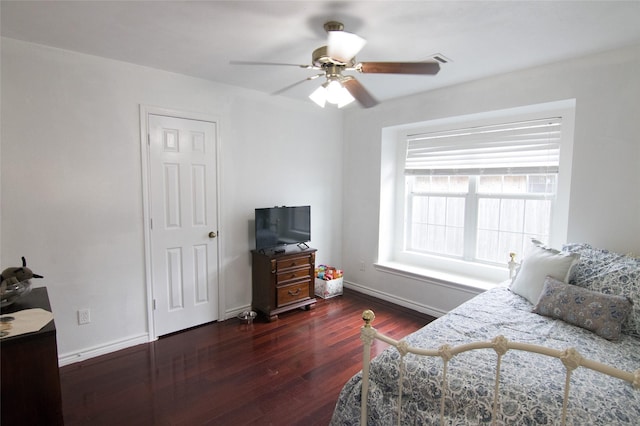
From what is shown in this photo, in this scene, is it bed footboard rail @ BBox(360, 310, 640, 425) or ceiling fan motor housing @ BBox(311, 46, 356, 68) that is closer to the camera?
bed footboard rail @ BBox(360, 310, 640, 425)

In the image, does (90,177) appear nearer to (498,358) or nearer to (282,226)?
(282,226)

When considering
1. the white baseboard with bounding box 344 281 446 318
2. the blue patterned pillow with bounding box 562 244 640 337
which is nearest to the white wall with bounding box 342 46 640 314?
the white baseboard with bounding box 344 281 446 318

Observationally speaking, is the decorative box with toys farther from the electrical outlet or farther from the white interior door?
the electrical outlet

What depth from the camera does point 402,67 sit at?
186 cm

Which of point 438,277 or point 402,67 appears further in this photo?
point 438,277

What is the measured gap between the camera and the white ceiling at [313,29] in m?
1.82

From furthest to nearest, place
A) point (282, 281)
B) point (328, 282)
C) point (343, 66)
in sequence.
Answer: point (328, 282), point (282, 281), point (343, 66)

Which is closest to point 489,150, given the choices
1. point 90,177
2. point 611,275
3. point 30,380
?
point 611,275

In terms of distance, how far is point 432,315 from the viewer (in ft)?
11.6

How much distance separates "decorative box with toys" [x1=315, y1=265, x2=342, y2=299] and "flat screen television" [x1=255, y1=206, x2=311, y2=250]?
54 centimetres

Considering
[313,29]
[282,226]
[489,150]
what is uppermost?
[313,29]

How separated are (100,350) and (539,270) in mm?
3574

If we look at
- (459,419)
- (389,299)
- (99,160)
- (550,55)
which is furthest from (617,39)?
(99,160)

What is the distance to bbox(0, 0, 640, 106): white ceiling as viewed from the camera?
182cm
